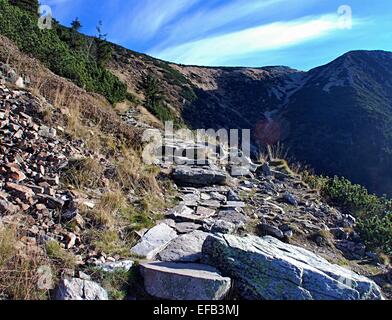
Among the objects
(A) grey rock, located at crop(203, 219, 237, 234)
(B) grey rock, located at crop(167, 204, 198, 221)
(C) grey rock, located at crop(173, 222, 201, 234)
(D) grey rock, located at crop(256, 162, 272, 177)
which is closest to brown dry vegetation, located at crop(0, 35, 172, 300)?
(B) grey rock, located at crop(167, 204, 198, 221)

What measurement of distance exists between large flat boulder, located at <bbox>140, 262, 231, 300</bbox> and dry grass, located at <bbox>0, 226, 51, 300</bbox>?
92 cm

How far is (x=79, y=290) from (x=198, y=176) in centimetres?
444

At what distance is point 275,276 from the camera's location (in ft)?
11.6

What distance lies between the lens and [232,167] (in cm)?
892

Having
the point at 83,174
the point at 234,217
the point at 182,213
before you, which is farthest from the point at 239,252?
the point at 83,174

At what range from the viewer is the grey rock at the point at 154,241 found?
3.96 m

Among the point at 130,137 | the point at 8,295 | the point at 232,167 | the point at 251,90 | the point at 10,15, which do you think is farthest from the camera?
the point at 251,90

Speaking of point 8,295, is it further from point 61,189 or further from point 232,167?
point 232,167

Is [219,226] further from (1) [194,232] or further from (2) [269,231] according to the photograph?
(2) [269,231]

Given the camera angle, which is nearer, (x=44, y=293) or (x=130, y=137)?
(x=44, y=293)

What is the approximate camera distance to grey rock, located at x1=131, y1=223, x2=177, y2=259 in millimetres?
3957
